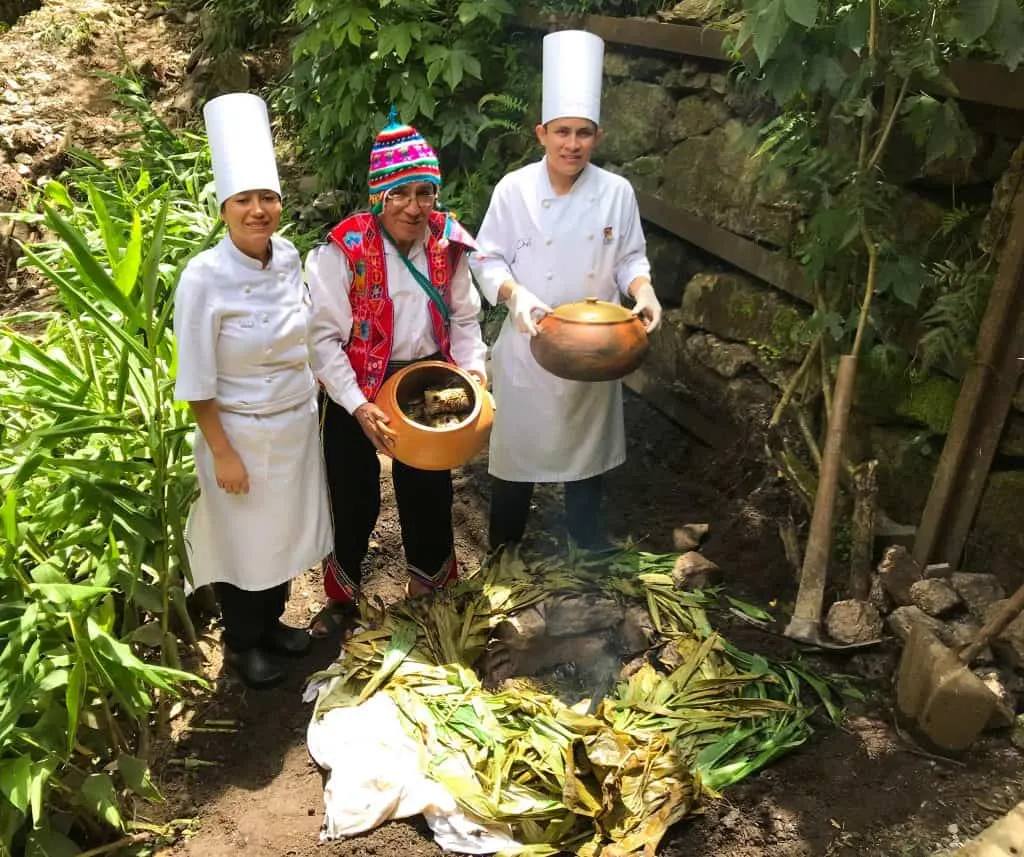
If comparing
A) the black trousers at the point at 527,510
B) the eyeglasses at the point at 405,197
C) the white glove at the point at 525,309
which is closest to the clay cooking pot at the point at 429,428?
the white glove at the point at 525,309

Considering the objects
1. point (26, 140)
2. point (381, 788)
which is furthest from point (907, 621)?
point (26, 140)

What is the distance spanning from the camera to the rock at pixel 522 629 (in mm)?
2967

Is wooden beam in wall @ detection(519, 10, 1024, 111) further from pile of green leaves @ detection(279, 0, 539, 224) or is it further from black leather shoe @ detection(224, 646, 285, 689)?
black leather shoe @ detection(224, 646, 285, 689)

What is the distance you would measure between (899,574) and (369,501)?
69.9 inches

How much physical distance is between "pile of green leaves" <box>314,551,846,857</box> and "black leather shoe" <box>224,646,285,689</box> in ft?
0.56

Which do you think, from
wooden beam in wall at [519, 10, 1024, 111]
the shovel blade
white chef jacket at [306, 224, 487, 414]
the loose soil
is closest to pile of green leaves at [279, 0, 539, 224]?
wooden beam in wall at [519, 10, 1024, 111]

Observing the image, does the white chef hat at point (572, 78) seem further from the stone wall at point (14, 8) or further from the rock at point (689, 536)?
the stone wall at point (14, 8)

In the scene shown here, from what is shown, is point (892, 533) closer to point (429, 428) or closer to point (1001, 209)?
point (1001, 209)

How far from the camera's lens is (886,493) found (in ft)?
10.6

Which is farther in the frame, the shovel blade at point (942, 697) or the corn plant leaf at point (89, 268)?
the shovel blade at point (942, 697)

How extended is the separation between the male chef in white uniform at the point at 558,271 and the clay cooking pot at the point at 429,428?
0.29 meters

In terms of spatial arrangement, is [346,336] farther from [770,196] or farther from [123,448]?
[770,196]

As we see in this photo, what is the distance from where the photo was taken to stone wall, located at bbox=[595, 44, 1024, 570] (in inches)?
117

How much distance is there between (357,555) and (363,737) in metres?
0.78
